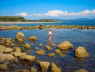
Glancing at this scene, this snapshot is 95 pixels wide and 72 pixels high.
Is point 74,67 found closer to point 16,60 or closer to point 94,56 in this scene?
point 94,56

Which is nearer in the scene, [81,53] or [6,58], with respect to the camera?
[6,58]

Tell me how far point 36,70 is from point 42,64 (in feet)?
2.62

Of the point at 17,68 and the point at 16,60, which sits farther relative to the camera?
the point at 16,60

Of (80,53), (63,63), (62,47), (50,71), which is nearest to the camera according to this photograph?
(50,71)

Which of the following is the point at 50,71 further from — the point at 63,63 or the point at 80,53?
the point at 80,53

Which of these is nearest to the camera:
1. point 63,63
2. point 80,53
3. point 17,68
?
point 17,68

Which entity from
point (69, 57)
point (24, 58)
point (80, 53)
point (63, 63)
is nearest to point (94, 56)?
point (80, 53)

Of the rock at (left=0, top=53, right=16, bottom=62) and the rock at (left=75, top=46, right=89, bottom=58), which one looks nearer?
the rock at (left=0, top=53, right=16, bottom=62)

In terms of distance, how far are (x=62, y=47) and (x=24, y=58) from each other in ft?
22.7

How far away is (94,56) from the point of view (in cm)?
1597

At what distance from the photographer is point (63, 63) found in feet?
45.7

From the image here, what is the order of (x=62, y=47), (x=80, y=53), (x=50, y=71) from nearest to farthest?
(x=50, y=71), (x=80, y=53), (x=62, y=47)

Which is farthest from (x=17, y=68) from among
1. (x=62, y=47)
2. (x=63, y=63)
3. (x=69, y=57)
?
(x=62, y=47)

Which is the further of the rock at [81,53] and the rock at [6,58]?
the rock at [81,53]
